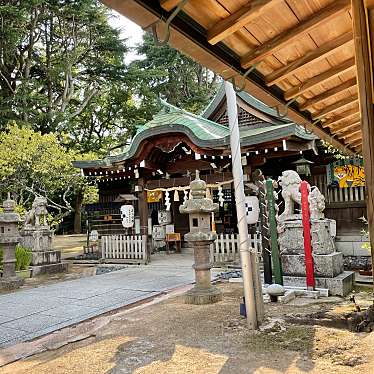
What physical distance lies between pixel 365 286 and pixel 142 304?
15.9 feet

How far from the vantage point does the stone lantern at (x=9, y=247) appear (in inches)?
395

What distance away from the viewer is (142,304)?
7422 millimetres

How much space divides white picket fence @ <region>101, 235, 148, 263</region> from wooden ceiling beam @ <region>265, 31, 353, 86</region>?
10706 mm

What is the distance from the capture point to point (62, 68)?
2562cm

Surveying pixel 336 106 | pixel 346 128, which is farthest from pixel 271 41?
pixel 346 128

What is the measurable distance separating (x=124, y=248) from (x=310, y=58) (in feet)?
39.1

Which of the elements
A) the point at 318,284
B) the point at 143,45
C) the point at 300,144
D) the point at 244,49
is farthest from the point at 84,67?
the point at 244,49

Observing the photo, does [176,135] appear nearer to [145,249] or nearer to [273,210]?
[145,249]

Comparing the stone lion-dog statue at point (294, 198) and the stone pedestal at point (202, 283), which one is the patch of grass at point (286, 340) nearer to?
the stone pedestal at point (202, 283)

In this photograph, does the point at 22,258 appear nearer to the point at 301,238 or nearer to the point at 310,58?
the point at 301,238

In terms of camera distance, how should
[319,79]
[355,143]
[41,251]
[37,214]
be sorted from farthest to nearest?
[37,214]
[41,251]
[355,143]
[319,79]

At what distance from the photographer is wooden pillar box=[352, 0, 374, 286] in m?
2.22


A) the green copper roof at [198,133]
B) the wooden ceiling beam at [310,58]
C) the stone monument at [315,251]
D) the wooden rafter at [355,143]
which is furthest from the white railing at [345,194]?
the wooden ceiling beam at [310,58]

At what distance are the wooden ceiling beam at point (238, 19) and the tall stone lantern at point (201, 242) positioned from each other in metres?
5.30
